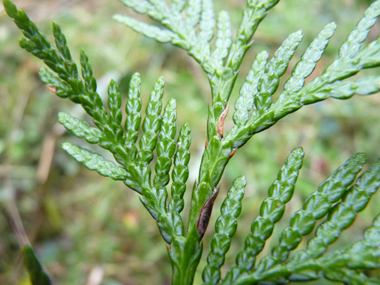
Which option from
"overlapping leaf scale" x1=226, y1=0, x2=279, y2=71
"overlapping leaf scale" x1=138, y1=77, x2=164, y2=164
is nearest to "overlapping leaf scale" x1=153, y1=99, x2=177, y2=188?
"overlapping leaf scale" x1=138, y1=77, x2=164, y2=164

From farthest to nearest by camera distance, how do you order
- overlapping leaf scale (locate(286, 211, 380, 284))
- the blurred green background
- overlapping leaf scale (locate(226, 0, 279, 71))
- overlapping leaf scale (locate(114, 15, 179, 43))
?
the blurred green background
overlapping leaf scale (locate(114, 15, 179, 43))
overlapping leaf scale (locate(226, 0, 279, 71))
overlapping leaf scale (locate(286, 211, 380, 284))

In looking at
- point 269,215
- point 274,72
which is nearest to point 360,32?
point 274,72

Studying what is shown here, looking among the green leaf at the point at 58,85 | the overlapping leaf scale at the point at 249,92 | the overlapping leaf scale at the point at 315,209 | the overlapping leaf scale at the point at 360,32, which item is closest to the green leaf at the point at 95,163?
the green leaf at the point at 58,85

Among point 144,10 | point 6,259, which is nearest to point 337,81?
point 144,10

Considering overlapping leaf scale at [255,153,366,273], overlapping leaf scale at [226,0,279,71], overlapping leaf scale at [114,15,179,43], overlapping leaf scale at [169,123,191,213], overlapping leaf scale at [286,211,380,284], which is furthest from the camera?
overlapping leaf scale at [114,15,179,43]

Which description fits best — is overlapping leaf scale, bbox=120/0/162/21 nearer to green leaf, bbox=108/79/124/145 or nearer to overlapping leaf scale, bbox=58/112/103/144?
green leaf, bbox=108/79/124/145

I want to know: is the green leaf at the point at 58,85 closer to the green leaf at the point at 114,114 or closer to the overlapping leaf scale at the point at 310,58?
the green leaf at the point at 114,114

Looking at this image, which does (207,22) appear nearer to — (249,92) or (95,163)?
(249,92)
